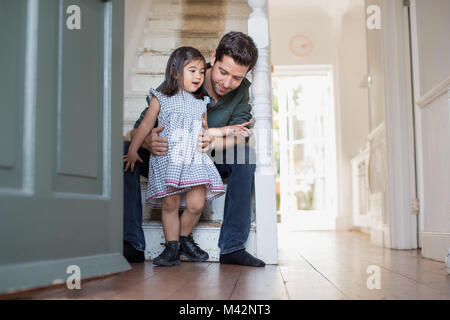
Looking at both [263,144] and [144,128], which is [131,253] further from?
[263,144]

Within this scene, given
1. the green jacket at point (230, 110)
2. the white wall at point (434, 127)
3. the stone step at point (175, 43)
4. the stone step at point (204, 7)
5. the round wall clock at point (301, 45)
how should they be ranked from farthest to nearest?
the round wall clock at point (301, 45)
the stone step at point (204, 7)
the stone step at point (175, 43)
the white wall at point (434, 127)
the green jacket at point (230, 110)

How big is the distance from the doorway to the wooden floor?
4076mm

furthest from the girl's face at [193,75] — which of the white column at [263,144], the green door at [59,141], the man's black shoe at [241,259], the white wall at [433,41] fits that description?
the white wall at [433,41]

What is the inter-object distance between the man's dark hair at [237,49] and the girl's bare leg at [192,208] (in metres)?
0.53

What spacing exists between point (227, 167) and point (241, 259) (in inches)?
14.7

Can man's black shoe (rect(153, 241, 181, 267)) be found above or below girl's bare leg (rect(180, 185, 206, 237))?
below

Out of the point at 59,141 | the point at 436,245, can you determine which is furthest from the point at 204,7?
the point at 59,141

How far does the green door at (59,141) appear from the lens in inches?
44.3

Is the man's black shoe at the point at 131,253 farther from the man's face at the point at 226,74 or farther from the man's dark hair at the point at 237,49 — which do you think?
the man's dark hair at the point at 237,49

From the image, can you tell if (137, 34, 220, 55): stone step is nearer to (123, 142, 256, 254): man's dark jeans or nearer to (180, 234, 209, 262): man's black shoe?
(123, 142, 256, 254): man's dark jeans

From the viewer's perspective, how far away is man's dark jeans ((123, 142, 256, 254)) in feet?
6.50

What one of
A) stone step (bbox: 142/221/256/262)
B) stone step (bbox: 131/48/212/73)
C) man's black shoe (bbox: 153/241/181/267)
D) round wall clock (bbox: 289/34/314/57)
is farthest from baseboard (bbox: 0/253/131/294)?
round wall clock (bbox: 289/34/314/57)

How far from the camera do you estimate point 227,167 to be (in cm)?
206
